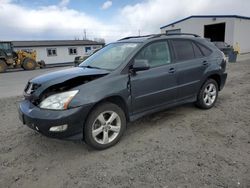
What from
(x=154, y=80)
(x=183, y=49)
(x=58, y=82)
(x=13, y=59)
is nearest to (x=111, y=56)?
(x=154, y=80)

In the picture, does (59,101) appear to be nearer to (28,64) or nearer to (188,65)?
(188,65)

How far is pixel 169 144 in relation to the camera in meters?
3.51

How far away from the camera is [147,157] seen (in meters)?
3.17

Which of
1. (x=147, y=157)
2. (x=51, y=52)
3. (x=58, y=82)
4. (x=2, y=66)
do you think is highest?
(x=51, y=52)

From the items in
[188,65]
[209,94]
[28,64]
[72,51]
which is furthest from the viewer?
[72,51]

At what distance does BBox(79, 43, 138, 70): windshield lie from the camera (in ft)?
12.4

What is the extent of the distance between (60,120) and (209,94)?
3633 mm

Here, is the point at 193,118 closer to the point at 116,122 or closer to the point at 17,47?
the point at 116,122

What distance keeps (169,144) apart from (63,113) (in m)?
1.78

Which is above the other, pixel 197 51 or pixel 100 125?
pixel 197 51

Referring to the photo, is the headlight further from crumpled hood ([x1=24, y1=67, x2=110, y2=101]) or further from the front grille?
the front grille

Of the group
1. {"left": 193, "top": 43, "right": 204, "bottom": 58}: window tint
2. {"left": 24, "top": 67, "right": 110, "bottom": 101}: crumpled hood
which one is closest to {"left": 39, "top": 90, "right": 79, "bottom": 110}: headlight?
{"left": 24, "top": 67, "right": 110, "bottom": 101}: crumpled hood

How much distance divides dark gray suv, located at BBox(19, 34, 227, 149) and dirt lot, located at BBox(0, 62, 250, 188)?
0.40 m

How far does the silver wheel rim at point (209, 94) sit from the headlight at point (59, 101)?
3262 millimetres
